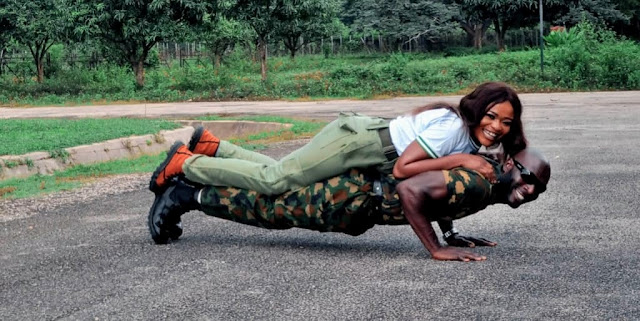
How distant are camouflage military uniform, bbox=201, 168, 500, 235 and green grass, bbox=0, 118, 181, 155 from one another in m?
5.82

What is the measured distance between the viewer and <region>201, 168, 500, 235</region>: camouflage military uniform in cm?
511

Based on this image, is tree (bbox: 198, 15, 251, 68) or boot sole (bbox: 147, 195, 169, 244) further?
tree (bbox: 198, 15, 251, 68)

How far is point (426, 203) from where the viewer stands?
5051mm

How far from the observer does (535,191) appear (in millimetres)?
5129

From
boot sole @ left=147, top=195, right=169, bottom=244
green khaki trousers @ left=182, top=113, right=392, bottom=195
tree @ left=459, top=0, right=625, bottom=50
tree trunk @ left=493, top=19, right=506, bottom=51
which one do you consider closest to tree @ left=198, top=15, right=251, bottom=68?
tree @ left=459, top=0, right=625, bottom=50

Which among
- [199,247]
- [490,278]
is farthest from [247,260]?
[490,278]

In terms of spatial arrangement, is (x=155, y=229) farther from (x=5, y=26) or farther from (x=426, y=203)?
(x=5, y=26)

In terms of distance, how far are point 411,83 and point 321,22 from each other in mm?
23174

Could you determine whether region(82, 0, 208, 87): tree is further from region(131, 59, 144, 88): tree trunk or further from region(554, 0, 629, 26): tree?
region(554, 0, 629, 26): tree

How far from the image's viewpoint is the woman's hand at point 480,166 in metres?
5.12

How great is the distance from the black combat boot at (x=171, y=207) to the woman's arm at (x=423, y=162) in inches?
52.9

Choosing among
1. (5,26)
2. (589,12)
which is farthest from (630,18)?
(5,26)

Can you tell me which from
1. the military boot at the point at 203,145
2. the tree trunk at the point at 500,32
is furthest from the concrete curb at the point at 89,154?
the tree trunk at the point at 500,32

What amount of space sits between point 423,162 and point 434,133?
0.18 m
